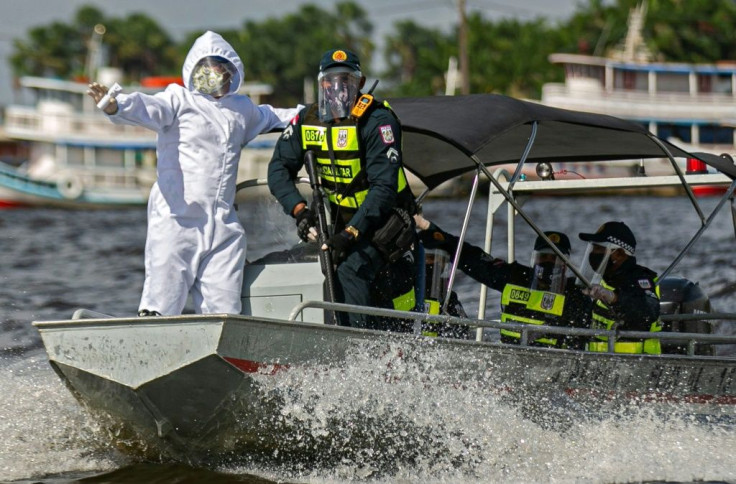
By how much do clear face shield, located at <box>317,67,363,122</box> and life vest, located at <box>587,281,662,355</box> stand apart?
6.82 feet

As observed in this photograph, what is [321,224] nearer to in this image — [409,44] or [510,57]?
[510,57]

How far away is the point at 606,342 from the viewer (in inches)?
273

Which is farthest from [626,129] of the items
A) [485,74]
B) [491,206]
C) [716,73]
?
[485,74]

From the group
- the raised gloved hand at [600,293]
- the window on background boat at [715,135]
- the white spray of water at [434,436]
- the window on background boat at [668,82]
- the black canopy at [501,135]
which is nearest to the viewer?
the white spray of water at [434,436]

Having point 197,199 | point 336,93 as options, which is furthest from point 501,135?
point 197,199

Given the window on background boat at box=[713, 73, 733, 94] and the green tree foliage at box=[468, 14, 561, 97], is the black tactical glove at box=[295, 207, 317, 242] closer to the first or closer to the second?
the window on background boat at box=[713, 73, 733, 94]

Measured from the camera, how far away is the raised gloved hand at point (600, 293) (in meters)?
6.72

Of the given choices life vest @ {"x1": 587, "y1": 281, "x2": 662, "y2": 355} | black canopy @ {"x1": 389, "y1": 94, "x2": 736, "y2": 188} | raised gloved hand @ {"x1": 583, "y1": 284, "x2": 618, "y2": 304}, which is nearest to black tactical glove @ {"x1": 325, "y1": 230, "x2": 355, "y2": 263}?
black canopy @ {"x1": 389, "y1": 94, "x2": 736, "y2": 188}

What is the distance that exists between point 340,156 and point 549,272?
178 centimetres

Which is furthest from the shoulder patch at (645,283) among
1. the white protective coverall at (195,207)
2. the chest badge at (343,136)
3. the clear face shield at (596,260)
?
the white protective coverall at (195,207)

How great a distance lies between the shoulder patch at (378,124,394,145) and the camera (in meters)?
5.97

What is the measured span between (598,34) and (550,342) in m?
58.8

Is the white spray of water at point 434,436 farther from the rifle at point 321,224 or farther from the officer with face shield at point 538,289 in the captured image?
the officer with face shield at point 538,289

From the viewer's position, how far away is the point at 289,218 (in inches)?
261
